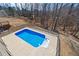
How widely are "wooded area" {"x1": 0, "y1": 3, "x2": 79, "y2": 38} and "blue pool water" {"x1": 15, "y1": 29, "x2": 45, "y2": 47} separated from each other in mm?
160

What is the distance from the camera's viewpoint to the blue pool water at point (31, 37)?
212 cm

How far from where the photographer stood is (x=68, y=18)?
6.91ft

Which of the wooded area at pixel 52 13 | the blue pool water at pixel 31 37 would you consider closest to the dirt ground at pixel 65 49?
the wooded area at pixel 52 13

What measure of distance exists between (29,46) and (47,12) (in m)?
0.54

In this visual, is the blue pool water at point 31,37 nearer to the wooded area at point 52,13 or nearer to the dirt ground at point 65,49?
the wooded area at point 52,13

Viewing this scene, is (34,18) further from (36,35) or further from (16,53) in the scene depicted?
(16,53)

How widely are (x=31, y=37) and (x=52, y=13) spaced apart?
44 cm

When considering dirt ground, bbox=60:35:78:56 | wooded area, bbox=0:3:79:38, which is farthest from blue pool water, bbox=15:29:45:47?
dirt ground, bbox=60:35:78:56

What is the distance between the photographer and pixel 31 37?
2139mm

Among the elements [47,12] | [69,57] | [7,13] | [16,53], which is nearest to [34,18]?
[47,12]

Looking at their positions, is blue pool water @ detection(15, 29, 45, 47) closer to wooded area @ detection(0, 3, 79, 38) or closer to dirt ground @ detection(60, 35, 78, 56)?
wooded area @ detection(0, 3, 79, 38)

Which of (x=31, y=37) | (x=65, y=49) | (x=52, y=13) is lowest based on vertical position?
(x=65, y=49)

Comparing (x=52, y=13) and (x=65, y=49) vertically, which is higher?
(x=52, y=13)

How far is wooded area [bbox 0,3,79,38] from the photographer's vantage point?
2.09 m
